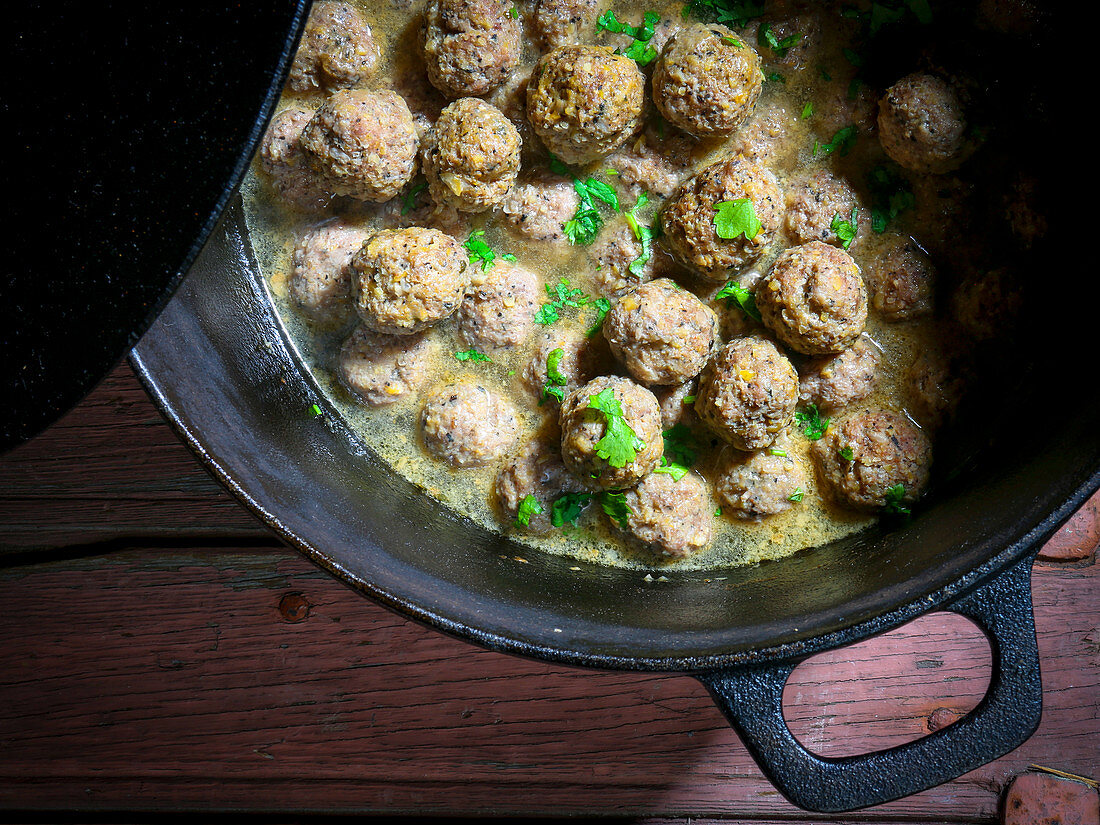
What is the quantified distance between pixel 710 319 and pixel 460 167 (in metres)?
0.74

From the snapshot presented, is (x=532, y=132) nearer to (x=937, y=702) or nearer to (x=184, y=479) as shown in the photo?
(x=184, y=479)

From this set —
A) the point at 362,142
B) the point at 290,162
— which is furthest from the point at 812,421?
the point at 290,162

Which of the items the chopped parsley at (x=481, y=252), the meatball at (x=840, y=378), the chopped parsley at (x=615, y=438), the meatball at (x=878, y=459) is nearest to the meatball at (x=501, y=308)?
the chopped parsley at (x=481, y=252)

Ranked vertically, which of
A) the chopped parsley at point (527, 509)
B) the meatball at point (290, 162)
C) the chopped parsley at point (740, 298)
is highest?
the chopped parsley at point (740, 298)

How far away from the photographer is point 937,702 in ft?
7.41

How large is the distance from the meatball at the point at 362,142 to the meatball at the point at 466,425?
0.57m

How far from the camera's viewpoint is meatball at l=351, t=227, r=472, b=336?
1.91m

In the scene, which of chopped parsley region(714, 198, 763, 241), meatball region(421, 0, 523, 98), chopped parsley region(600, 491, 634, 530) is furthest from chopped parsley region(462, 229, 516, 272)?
chopped parsley region(600, 491, 634, 530)

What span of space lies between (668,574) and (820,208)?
1.07m

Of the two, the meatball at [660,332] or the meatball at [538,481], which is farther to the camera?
the meatball at [538,481]

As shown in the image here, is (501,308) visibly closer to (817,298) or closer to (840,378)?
(817,298)

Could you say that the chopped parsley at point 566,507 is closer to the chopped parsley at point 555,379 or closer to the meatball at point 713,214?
the chopped parsley at point 555,379

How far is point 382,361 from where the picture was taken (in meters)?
2.19

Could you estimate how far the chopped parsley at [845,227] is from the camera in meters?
2.12
